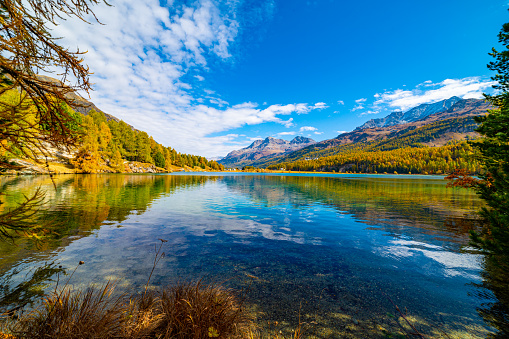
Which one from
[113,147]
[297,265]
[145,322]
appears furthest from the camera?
[113,147]

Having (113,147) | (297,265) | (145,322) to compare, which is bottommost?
(297,265)

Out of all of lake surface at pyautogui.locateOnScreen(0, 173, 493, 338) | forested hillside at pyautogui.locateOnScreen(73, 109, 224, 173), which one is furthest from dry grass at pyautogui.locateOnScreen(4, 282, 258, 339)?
forested hillside at pyautogui.locateOnScreen(73, 109, 224, 173)

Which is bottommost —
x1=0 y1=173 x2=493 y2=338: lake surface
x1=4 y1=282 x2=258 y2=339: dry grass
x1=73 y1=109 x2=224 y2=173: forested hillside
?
x1=0 y1=173 x2=493 y2=338: lake surface

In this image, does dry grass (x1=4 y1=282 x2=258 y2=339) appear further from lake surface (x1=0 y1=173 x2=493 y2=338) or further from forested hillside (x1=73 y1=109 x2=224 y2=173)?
forested hillside (x1=73 y1=109 x2=224 y2=173)

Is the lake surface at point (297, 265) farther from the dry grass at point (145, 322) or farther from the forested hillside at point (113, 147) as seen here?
the forested hillside at point (113, 147)

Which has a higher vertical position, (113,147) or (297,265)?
(113,147)

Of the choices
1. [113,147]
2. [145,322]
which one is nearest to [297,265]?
[145,322]

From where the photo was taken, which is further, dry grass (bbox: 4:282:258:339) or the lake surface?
the lake surface

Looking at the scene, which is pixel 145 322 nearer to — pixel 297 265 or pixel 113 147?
pixel 297 265

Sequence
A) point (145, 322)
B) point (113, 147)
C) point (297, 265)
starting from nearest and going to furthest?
point (145, 322)
point (297, 265)
point (113, 147)

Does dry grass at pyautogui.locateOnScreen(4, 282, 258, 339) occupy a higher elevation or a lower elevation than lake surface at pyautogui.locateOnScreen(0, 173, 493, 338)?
higher

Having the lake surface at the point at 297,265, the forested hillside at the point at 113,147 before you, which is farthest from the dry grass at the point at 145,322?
the forested hillside at the point at 113,147

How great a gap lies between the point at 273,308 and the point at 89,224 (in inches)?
631

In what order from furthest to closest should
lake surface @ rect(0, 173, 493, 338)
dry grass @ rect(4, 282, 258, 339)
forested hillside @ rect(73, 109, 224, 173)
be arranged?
forested hillside @ rect(73, 109, 224, 173) → lake surface @ rect(0, 173, 493, 338) → dry grass @ rect(4, 282, 258, 339)
